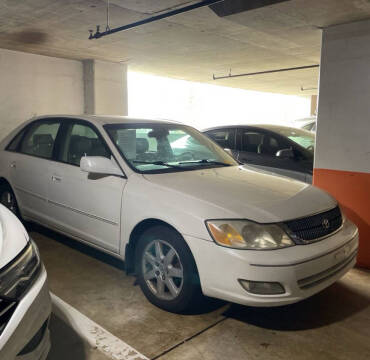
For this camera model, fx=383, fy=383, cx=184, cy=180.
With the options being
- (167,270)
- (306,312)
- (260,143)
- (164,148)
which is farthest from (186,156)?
(260,143)

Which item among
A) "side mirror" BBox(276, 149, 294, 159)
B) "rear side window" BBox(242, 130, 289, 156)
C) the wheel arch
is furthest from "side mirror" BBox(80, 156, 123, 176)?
"rear side window" BBox(242, 130, 289, 156)

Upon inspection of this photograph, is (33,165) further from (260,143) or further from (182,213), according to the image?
(260,143)

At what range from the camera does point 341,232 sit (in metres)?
2.94

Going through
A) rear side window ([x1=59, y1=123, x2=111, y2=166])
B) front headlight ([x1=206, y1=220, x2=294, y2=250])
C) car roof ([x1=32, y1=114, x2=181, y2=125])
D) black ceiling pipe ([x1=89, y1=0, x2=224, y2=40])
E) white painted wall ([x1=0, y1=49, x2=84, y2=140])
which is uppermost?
black ceiling pipe ([x1=89, y1=0, x2=224, y2=40])

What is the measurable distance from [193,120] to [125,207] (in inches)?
460

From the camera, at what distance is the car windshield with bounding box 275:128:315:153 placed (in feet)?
19.0

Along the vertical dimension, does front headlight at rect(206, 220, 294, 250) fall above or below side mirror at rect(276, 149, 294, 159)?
below

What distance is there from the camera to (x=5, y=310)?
1614mm

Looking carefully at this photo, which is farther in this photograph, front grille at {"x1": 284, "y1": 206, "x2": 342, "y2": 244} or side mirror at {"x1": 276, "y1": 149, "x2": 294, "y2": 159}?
side mirror at {"x1": 276, "y1": 149, "x2": 294, "y2": 159}

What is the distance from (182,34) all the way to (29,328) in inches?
211

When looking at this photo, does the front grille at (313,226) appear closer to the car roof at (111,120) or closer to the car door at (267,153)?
the car roof at (111,120)

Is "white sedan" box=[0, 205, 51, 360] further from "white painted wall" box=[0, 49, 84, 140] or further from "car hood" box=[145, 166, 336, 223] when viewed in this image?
"white painted wall" box=[0, 49, 84, 140]

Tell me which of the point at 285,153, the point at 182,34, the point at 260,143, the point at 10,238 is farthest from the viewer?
the point at 182,34

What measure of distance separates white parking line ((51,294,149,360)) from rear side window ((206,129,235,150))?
3864 millimetres
